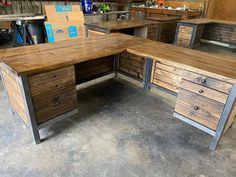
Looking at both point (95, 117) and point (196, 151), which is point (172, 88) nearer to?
point (196, 151)

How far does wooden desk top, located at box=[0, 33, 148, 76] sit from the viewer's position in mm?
1459

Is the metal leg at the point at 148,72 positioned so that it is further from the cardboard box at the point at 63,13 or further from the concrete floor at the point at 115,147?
the cardboard box at the point at 63,13

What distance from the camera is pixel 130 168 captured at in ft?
4.89

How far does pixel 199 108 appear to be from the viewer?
5.51ft

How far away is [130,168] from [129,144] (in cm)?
27

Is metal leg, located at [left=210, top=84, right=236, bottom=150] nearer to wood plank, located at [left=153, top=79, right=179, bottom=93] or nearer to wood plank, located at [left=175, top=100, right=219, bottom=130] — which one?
wood plank, located at [left=175, top=100, right=219, bottom=130]

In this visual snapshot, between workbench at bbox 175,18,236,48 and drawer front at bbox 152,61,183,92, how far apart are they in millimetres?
2747

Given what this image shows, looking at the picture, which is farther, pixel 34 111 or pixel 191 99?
pixel 191 99

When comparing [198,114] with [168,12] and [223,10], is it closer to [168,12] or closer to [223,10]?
[168,12]

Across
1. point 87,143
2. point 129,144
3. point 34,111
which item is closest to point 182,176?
point 129,144

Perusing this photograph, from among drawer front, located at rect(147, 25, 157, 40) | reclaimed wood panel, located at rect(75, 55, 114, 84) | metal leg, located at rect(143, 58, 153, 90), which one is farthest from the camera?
drawer front, located at rect(147, 25, 157, 40)

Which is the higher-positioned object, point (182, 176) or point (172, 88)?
point (172, 88)

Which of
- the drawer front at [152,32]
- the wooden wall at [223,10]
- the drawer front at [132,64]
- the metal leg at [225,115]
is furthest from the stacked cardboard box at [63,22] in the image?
the wooden wall at [223,10]

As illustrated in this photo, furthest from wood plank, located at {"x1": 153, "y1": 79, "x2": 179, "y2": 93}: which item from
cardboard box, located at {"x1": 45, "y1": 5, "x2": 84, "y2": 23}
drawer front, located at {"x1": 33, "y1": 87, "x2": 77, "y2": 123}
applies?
cardboard box, located at {"x1": 45, "y1": 5, "x2": 84, "y2": 23}
